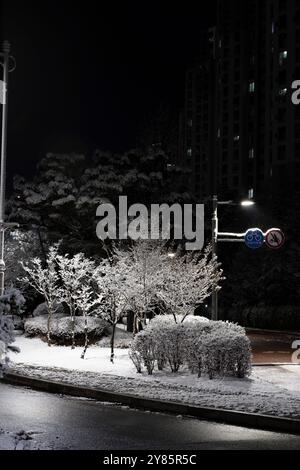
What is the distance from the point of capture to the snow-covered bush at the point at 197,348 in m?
15.4

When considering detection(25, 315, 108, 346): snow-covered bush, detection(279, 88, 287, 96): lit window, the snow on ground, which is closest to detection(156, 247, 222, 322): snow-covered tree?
detection(25, 315, 108, 346): snow-covered bush

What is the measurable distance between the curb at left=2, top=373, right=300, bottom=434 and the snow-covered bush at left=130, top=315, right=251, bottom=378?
273cm

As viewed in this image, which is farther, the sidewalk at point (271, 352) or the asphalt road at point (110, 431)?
the sidewalk at point (271, 352)

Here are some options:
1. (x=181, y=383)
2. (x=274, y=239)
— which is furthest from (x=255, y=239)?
(x=181, y=383)

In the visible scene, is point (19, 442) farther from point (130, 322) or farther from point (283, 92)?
point (283, 92)

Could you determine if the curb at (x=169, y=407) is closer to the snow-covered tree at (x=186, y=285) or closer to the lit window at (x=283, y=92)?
the snow-covered tree at (x=186, y=285)

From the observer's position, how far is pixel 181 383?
14852 millimetres

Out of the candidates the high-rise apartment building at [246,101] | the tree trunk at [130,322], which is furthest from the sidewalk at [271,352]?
the high-rise apartment building at [246,101]

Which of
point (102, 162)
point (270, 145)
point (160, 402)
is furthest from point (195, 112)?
point (160, 402)

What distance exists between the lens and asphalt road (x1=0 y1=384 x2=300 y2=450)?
870cm

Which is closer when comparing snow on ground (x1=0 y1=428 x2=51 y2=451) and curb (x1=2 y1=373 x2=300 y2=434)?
snow on ground (x1=0 y1=428 x2=51 y2=451)

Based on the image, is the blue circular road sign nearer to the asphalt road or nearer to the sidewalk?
the sidewalk

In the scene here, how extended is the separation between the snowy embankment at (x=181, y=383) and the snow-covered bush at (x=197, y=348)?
0.32 meters
